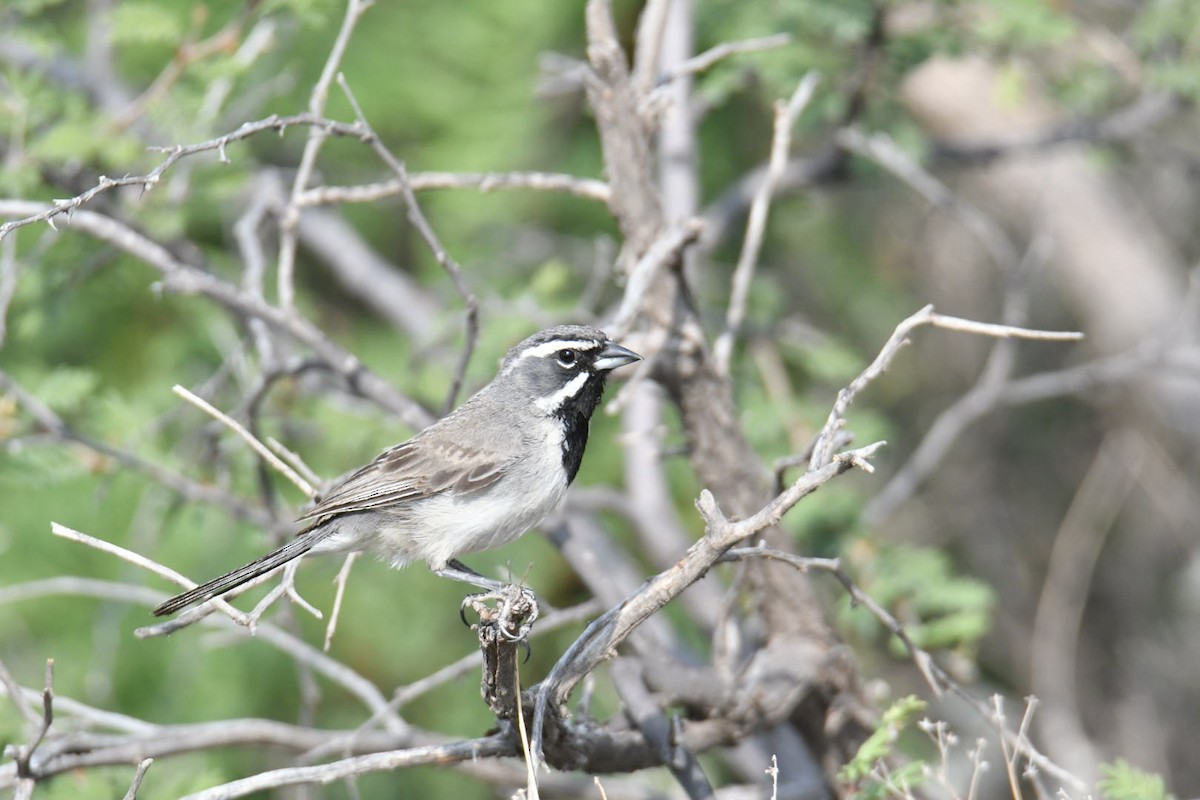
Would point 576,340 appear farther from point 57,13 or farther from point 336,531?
point 57,13

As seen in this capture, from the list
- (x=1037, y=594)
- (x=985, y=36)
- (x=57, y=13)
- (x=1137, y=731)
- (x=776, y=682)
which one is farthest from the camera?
(x=1037, y=594)

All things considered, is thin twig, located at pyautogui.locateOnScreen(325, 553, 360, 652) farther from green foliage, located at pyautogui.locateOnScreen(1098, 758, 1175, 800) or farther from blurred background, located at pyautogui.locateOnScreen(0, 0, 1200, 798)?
green foliage, located at pyautogui.locateOnScreen(1098, 758, 1175, 800)

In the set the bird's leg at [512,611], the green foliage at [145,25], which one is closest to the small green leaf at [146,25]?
the green foliage at [145,25]

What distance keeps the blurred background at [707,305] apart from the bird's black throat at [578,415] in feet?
1.18

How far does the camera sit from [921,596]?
5891mm

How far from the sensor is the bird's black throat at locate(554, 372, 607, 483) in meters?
5.21

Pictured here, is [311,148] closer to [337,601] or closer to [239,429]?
[239,429]

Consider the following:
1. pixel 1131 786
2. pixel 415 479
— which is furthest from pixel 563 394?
pixel 1131 786

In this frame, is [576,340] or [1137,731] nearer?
[576,340]

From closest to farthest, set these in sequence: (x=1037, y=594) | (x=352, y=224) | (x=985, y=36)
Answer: (x=985, y=36) < (x=352, y=224) < (x=1037, y=594)

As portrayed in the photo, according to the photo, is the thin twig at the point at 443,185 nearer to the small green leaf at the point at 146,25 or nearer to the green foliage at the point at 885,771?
the small green leaf at the point at 146,25

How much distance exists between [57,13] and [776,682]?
6.89 metres

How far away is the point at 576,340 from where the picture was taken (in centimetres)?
520

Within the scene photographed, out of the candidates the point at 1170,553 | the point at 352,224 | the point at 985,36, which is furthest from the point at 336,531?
the point at 1170,553
